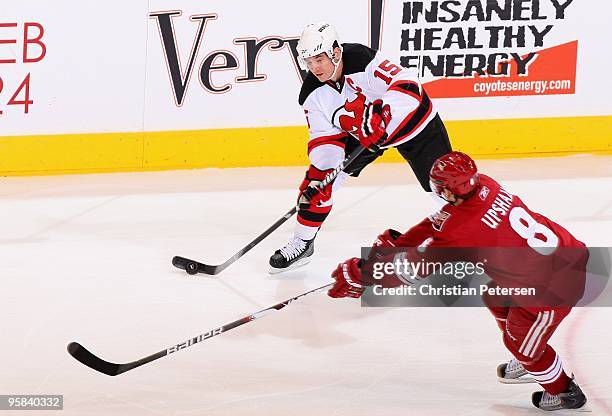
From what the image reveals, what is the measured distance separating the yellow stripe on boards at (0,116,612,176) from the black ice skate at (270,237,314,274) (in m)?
1.70

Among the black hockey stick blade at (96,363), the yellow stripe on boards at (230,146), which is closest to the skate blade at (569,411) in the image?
the black hockey stick blade at (96,363)

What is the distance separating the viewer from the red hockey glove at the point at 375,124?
3889mm

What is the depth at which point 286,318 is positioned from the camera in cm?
376

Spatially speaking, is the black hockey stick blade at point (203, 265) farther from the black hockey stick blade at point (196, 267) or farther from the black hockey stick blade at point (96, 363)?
the black hockey stick blade at point (96, 363)

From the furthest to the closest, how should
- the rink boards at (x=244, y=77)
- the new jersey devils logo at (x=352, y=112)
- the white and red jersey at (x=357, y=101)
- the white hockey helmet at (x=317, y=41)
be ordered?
the rink boards at (x=244, y=77), the new jersey devils logo at (x=352, y=112), the white and red jersey at (x=357, y=101), the white hockey helmet at (x=317, y=41)

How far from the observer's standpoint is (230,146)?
5.96 meters

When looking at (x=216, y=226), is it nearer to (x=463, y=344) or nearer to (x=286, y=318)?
(x=286, y=318)

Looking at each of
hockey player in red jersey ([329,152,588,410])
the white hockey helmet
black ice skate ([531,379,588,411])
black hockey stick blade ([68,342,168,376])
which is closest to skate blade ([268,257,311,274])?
the white hockey helmet

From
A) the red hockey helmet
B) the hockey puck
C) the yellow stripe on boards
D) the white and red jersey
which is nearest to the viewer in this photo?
the red hockey helmet

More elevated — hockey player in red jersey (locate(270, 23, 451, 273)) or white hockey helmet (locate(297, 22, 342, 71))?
white hockey helmet (locate(297, 22, 342, 71))

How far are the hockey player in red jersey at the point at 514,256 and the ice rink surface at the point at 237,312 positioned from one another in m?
0.19

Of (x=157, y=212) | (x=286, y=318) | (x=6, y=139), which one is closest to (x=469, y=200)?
(x=286, y=318)

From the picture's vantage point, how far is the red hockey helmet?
2707 millimetres

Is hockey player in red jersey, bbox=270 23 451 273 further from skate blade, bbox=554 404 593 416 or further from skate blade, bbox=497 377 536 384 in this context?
skate blade, bbox=554 404 593 416
